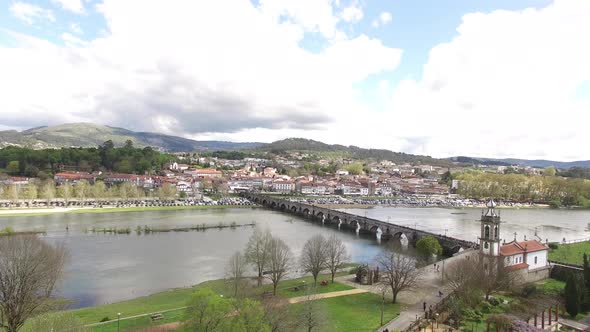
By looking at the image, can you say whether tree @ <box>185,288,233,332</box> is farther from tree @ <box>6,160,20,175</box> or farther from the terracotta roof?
tree @ <box>6,160,20,175</box>

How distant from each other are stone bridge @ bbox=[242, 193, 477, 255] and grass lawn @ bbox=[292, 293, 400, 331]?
50.6ft

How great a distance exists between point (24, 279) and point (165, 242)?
2361cm

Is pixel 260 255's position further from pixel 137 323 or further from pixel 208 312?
pixel 208 312

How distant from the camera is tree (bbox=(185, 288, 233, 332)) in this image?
12.6 m

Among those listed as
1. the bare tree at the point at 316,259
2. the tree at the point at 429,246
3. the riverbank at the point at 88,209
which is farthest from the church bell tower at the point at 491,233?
the riverbank at the point at 88,209

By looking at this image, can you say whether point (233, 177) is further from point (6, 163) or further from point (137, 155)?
point (6, 163)

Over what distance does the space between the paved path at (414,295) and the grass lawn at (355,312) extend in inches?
19.8

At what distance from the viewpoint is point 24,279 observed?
18719 mm

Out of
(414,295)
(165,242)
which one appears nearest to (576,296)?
(414,295)

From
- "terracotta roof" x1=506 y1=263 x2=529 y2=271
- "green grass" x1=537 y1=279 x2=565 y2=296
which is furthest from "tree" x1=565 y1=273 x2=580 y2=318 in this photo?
"terracotta roof" x1=506 y1=263 x2=529 y2=271

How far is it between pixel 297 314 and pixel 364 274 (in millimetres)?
10694

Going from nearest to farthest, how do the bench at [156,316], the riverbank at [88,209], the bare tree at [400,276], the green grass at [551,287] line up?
the bench at [156,316]
the bare tree at [400,276]
the green grass at [551,287]
the riverbank at [88,209]

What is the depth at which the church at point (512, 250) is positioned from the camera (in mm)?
25922

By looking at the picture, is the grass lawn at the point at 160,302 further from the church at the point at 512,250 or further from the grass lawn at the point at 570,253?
the grass lawn at the point at 570,253
